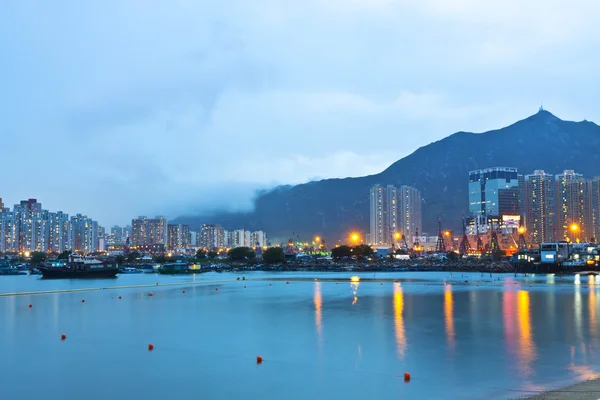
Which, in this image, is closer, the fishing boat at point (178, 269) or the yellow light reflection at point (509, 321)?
the yellow light reflection at point (509, 321)

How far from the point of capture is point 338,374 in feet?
63.0

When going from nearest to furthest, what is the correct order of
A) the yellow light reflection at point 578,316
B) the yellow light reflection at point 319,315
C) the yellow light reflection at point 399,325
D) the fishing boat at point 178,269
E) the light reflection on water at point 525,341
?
1. the light reflection on water at point 525,341
2. the yellow light reflection at point 399,325
3. the yellow light reflection at point 578,316
4. the yellow light reflection at point 319,315
5. the fishing boat at point 178,269

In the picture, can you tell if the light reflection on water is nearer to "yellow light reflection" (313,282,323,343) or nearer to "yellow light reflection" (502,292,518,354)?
"yellow light reflection" (502,292,518,354)

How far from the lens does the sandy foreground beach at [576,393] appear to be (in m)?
14.3

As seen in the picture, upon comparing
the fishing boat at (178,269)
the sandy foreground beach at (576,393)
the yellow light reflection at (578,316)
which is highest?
the sandy foreground beach at (576,393)

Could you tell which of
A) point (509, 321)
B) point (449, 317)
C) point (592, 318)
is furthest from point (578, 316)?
point (449, 317)

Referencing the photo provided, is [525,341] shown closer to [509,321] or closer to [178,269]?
[509,321]

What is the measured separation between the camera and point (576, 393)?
48.6 feet

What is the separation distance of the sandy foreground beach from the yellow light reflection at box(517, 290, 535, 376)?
2657 millimetres

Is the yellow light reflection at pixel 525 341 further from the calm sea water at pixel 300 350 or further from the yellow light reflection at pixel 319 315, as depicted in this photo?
the yellow light reflection at pixel 319 315

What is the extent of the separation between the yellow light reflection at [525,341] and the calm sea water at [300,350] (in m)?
0.07

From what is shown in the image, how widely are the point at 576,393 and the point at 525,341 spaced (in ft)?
35.9

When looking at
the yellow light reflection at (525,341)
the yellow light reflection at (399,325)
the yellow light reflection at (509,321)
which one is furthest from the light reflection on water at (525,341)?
the yellow light reflection at (399,325)

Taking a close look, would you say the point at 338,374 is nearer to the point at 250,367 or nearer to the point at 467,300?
the point at 250,367
